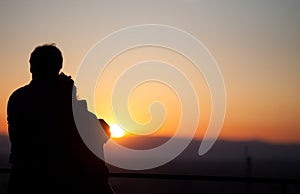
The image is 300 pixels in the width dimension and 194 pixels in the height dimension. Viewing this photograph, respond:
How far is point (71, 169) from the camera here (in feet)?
9.86

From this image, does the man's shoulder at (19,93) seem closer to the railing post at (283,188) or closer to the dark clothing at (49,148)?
the dark clothing at (49,148)

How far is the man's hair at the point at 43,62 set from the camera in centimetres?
316

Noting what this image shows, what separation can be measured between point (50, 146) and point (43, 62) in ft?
1.49

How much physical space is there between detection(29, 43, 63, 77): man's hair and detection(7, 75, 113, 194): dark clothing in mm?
113

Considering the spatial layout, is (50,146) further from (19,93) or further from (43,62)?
(43,62)

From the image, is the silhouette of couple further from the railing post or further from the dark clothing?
the railing post

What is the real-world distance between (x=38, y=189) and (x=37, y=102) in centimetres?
43

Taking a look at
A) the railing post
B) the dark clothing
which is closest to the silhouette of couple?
the dark clothing

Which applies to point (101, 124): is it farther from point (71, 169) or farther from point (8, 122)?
point (8, 122)

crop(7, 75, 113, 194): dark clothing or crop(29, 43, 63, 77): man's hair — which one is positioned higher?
crop(29, 43, 63, 77): man's hair

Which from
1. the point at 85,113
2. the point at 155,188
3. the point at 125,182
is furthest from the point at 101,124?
the point at 155,188

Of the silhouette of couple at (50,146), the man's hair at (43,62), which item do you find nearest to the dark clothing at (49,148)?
the silhouette of couple at (50,146)

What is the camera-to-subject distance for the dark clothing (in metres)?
2.98

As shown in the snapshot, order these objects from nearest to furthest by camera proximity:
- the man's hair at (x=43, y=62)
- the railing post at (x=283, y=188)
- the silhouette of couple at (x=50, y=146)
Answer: the silhouette of couple at (x=50, y=146)
the man's hair at (x=43, y=62)
the railing post at (x=283, y=188)
